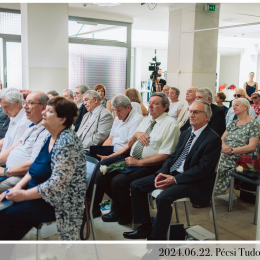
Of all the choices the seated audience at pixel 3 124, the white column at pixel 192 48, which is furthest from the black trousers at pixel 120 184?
the white column at pixel 192 48

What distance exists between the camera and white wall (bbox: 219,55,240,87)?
20.8 feet

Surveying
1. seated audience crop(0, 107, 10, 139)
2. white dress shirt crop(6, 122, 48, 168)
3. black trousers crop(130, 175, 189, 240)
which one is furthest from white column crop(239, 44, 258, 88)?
white dress shirt crop(6, 122, 48, 168)

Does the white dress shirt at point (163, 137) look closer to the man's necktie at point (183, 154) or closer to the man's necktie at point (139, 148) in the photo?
the man's necktie at point (139, 148)

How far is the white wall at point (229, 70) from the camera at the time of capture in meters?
6.35

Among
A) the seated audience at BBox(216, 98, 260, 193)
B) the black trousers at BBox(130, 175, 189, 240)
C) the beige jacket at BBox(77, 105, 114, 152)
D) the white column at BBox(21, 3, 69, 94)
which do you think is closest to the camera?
the black trousers at BBox(130, 175, 189, 240)

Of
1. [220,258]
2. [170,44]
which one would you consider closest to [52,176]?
[220,258]

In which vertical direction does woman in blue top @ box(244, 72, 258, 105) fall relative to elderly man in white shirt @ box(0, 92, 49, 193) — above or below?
above

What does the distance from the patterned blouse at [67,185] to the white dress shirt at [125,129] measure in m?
1.57

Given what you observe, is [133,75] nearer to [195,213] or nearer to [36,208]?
[195,213]

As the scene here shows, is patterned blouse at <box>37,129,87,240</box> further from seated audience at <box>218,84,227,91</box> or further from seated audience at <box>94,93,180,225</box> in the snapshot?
seated audience at <box>218,84,227,91</box>

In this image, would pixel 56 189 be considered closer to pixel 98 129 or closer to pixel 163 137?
pixel 163 137

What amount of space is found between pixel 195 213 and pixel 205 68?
4642mm

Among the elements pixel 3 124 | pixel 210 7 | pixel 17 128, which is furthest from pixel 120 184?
pixel 210 7

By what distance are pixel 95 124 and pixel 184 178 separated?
1.69 metres
